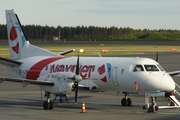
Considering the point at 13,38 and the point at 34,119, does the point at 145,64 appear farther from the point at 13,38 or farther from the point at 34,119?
the point at 13,38

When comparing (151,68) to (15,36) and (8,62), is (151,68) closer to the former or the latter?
(8,62)

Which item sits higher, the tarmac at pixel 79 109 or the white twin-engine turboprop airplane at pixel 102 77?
the white twin-engine turboprop airplane at pixel 102 77

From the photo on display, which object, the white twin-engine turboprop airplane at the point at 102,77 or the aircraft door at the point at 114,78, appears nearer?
the white twin-engine turboprop airplane at the point at 102,77

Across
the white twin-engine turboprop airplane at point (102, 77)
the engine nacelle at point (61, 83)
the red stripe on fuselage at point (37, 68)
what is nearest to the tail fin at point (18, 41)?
the white twin-engine turboprop airplane at point (102, 77)

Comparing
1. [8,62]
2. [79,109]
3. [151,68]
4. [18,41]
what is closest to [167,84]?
[151,68]

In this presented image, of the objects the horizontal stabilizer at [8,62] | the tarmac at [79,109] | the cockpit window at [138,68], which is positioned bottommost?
the tarmac at [79,109]

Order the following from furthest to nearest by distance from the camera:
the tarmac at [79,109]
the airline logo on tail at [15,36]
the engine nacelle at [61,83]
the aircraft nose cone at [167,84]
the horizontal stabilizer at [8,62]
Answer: the airline logo on tail at [15,36] → the horizontal stabilizer at [8,62] → the engine nacelle at [61,83] → the aircraft nose cone at [167,84] → the tarmac at [79,109]

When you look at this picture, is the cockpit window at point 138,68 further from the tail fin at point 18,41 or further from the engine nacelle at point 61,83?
the tail fin at point 18,41

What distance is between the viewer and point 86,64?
2023 centimetres

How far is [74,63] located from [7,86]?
11.2 m

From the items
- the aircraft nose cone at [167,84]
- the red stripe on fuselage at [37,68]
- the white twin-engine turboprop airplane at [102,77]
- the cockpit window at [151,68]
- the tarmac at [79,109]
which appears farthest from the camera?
the red stripe on fuselage at [37,68]

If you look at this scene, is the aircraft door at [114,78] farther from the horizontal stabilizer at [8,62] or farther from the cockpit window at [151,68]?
the horizontal stabilizer at [8,62]

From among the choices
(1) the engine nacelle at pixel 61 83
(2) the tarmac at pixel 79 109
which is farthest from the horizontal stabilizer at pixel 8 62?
(1) the engine nacelle at pixel 61 83

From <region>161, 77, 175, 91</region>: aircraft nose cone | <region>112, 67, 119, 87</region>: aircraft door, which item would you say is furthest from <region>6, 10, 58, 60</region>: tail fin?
<region>161, 77, 175, 91</region>: aircraft nose cone
